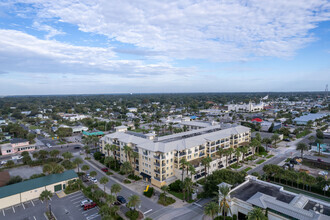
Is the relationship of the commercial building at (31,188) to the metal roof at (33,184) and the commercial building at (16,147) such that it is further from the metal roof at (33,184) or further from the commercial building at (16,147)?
the commercial building at (16,147)

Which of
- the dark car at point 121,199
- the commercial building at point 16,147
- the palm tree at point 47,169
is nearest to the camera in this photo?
the dark car at point 121,199

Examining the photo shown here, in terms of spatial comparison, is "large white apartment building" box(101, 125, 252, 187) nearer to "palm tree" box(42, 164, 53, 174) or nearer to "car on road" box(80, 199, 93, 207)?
"car on road" box(80, 199, 93, 207)

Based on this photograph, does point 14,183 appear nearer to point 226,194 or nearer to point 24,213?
point 24,213

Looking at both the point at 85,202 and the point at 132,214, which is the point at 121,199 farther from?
the point at 85,202

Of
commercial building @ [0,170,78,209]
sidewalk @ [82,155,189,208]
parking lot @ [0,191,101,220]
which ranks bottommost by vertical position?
parking lot @ [0,191,101,220]

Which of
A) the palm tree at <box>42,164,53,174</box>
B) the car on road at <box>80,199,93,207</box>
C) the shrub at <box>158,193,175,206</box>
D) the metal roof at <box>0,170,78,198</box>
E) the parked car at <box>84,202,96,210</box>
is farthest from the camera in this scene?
the palm tree at <box>42,164,53,174</box>

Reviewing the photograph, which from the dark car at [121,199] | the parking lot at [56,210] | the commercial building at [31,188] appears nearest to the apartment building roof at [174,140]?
the dark car at [121,199]

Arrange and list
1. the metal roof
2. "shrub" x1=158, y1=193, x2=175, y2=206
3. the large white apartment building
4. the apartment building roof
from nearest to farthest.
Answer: "shrub" x1=158, y1=193, x2=175, y2=206, the metal roof, the large white apartment building, the apartment building roof

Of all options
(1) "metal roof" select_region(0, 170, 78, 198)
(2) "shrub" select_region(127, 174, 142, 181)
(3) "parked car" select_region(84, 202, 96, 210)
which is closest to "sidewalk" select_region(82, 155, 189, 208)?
(2) "shrub" select_region(127, 174, 142, 181)
